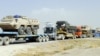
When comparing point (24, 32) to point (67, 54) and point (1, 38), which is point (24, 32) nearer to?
point (1, 38)

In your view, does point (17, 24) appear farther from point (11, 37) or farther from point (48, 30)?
point (48, 30)

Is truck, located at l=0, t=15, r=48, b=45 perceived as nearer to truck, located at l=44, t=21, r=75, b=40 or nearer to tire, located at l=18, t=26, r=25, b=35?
tire, located at l=18, t=26, r=25, b=35

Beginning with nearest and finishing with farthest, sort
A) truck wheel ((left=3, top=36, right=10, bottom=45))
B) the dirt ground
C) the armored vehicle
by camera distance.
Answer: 1. the dirt ground
2. truck wheel ((left=3, top=36, right=10, bottom=45))
3. the armored vehicle

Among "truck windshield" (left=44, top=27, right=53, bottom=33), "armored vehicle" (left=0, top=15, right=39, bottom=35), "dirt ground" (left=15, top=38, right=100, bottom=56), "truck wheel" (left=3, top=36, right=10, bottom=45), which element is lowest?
"dirt ground" (left=15, top=38, right=100, bottom=56)

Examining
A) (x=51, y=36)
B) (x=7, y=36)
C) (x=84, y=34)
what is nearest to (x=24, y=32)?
(x=7, y=36)

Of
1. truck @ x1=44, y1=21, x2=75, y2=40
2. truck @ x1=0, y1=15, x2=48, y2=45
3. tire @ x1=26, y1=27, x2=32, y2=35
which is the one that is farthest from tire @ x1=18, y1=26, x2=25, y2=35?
truck @ x1=44, y1=21, x2=75, y2=40

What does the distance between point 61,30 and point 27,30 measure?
1426cm

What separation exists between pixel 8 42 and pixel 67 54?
1312 cm

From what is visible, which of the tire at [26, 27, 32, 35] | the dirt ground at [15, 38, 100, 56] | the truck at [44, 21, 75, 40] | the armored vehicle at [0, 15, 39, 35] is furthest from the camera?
the truck at [44, 21, 75, 40]

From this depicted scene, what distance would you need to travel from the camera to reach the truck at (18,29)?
1495 inches

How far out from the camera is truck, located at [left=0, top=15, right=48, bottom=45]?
3798 centimetres

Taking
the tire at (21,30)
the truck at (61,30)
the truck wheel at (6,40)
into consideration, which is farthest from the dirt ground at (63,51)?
the truck at (61,30)

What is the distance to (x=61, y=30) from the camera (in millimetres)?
56469

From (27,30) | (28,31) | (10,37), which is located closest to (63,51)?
(10,37)
